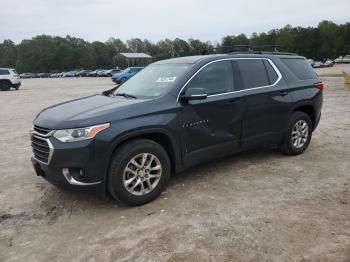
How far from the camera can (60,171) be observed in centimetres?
421

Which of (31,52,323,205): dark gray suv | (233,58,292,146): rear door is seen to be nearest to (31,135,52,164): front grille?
(31,52,323,205): dark gray suv

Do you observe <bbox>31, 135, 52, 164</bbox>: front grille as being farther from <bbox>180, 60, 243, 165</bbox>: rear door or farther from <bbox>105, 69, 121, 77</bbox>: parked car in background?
<bbox>105, 69, 121, 77</bbox>: parked car in background

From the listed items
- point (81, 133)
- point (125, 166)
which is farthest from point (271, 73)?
point (81, 133)

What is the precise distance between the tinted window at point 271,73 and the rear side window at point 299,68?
406 mm

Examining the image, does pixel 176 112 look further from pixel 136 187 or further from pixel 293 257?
pixel 293 257

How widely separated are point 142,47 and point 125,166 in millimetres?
128164

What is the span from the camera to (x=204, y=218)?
4.11 metres

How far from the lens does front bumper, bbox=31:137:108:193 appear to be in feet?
13.4

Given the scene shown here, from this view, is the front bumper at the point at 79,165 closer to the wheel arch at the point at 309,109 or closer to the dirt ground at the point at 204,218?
the dirt ground at the point at 204,218

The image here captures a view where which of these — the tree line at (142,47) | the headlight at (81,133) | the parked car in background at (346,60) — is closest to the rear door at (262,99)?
the headlight at (81,133)

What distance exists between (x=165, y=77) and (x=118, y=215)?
201 cm

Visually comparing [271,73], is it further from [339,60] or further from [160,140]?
[339,60]

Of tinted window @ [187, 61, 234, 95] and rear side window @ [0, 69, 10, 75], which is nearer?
tinted window @ [187, 61, 234, 95]

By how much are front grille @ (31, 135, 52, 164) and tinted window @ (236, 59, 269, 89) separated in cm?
288
